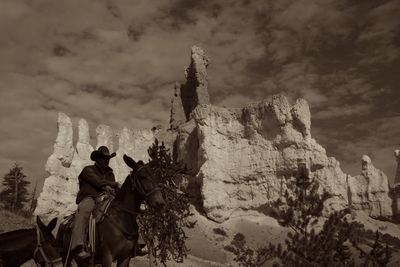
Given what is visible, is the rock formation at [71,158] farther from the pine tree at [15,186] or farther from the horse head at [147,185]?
the horse head at [147,185]

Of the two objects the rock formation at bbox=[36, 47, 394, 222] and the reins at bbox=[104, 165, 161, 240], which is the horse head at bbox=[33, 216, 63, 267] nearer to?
the reins at bbox=[104, 165, 161, 240]

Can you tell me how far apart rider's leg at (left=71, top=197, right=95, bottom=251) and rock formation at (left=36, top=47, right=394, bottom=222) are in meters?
74.7

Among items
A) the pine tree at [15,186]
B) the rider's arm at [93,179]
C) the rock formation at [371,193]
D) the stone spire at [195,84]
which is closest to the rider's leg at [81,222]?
the rider's arm at [93,179]

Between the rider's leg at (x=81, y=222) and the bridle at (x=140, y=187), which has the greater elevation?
the bridle at (x=140, y=187)

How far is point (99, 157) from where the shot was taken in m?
8.92

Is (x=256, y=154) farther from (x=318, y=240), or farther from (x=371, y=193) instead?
(x=318, y=240)

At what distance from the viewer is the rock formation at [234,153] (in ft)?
279

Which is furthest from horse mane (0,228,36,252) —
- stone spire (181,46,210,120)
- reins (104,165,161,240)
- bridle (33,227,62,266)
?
stone spire (181,46,210,120)

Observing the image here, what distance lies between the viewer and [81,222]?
8.08 m

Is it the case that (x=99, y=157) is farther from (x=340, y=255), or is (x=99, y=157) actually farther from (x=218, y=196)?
(x=218, y=196)

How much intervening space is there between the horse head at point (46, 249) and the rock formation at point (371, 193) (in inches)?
4149

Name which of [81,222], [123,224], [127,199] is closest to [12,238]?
[81,222]

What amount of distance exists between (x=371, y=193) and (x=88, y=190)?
352 feet

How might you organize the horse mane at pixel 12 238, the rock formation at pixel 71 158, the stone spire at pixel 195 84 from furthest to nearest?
the stone spire at pixel 195 84 → the rock formation at pixel 71 158 → the horse mane at pixel 12 238
